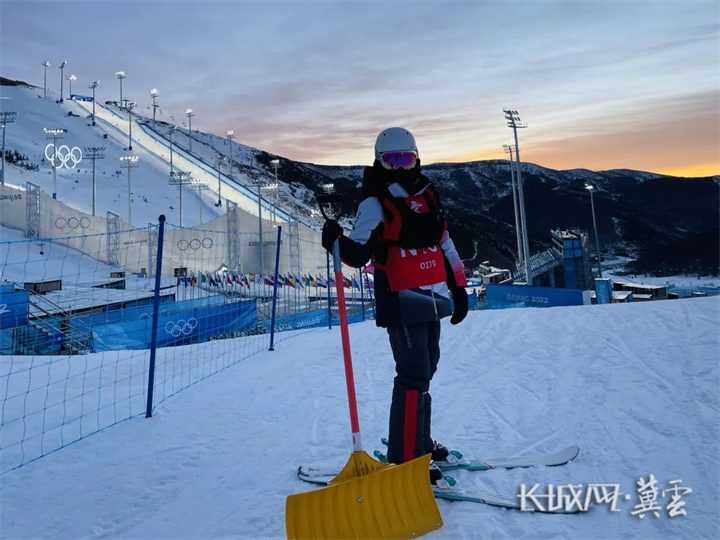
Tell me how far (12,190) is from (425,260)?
39.2m

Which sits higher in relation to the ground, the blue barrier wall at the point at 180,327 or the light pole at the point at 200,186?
the light pole at the point at 200,186

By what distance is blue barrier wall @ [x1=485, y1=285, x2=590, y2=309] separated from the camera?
529 inches

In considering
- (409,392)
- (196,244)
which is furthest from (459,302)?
(196,244)

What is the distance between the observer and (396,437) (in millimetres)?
2307

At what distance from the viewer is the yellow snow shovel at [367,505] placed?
71.1 inches

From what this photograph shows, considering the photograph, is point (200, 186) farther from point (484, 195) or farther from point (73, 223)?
point (484, 195)

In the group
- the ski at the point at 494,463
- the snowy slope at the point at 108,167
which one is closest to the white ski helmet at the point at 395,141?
the ski at the point at 494,463

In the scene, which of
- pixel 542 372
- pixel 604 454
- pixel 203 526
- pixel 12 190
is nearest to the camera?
pixel 203 526

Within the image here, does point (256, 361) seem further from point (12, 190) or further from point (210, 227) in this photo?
point (12, 190)

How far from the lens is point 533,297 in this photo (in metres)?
14.3

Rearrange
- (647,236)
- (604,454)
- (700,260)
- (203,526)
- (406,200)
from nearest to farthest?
(203,526)
(406,200)
(604,454)
(700,260)
(647,236)

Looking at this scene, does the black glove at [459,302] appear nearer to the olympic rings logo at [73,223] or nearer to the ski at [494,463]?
the ski at [494,463]

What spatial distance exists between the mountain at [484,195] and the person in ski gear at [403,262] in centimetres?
386

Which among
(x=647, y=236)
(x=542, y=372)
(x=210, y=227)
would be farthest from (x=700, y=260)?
(x=542, y=372)
